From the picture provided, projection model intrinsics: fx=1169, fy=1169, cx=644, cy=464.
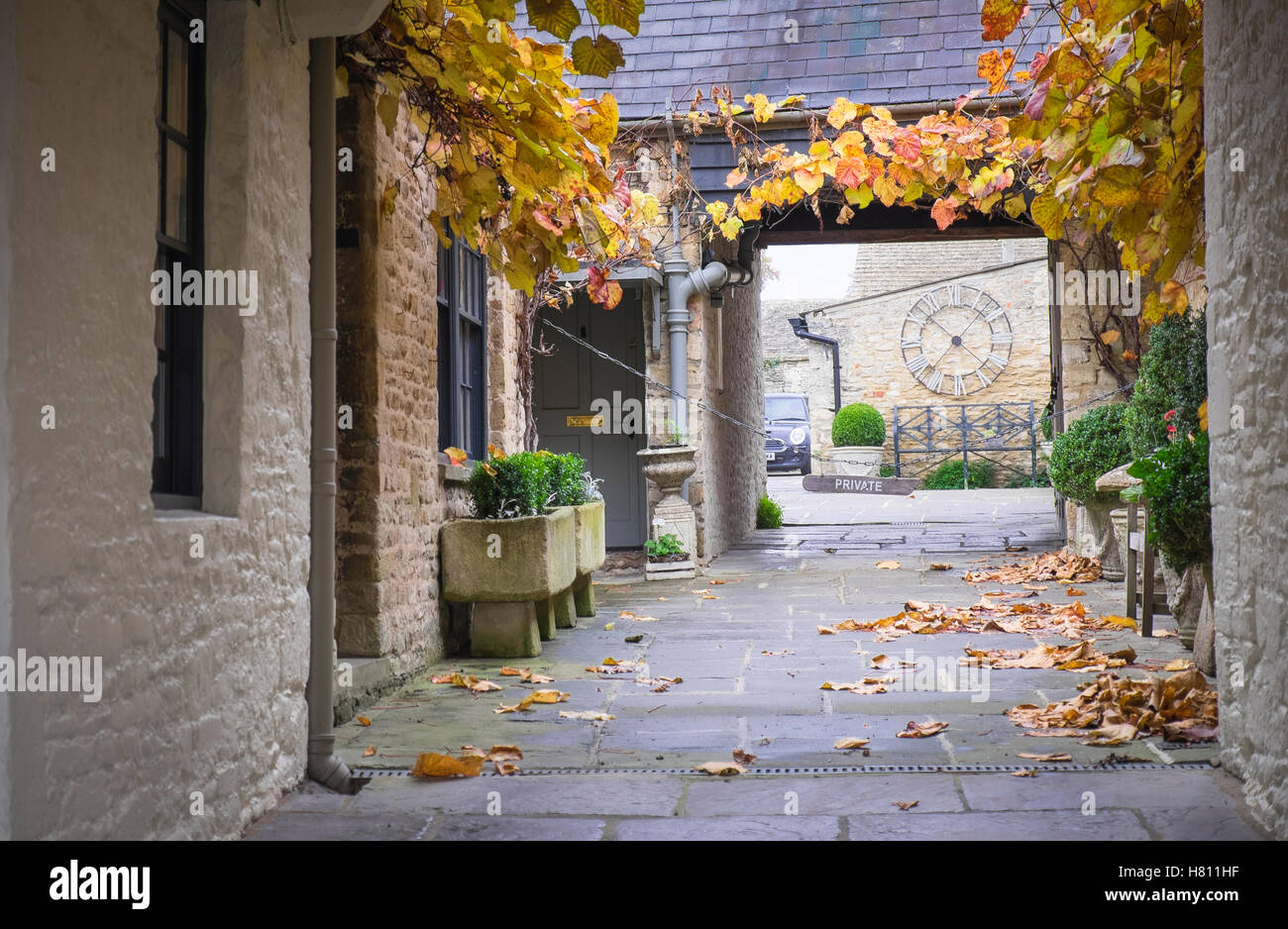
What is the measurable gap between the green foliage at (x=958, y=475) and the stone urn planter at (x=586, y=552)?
49.0 ft

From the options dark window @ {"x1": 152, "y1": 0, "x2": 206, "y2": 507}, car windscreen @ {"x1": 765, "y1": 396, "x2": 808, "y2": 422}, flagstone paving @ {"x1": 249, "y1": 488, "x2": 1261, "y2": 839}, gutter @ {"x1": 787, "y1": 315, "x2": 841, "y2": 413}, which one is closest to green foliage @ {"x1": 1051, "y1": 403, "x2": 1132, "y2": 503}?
flagstone paving @ {"x1": 249, "y1": 488, "x2": 1261, "y2": 839}

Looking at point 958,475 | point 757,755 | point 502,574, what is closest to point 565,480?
point 502,574

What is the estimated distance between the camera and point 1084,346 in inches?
396

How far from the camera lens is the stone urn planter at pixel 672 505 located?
31.7 feet

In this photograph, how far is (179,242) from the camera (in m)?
3.28

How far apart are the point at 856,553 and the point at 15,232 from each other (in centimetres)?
940

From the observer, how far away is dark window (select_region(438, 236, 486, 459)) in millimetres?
6598

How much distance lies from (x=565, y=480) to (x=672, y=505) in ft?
8.95

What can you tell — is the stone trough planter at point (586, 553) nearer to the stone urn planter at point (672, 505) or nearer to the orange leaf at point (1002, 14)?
the stone urn planter at point (672, 505)

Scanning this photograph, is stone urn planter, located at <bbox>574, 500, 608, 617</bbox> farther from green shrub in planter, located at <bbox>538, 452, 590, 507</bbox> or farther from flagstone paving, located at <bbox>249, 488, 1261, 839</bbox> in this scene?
flagstone paving, located at <bbox>249, 488, 1261, 839</bbox>

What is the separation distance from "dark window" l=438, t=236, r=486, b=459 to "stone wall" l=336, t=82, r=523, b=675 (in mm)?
742

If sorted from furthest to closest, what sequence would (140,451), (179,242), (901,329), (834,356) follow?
(834,356) < (901,329) < (179,242) < (140,451)

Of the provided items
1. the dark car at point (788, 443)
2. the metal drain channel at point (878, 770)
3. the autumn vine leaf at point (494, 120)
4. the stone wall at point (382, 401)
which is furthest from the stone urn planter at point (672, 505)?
the dark car at point (788, 443)

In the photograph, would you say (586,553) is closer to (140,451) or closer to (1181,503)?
(1181,503)
